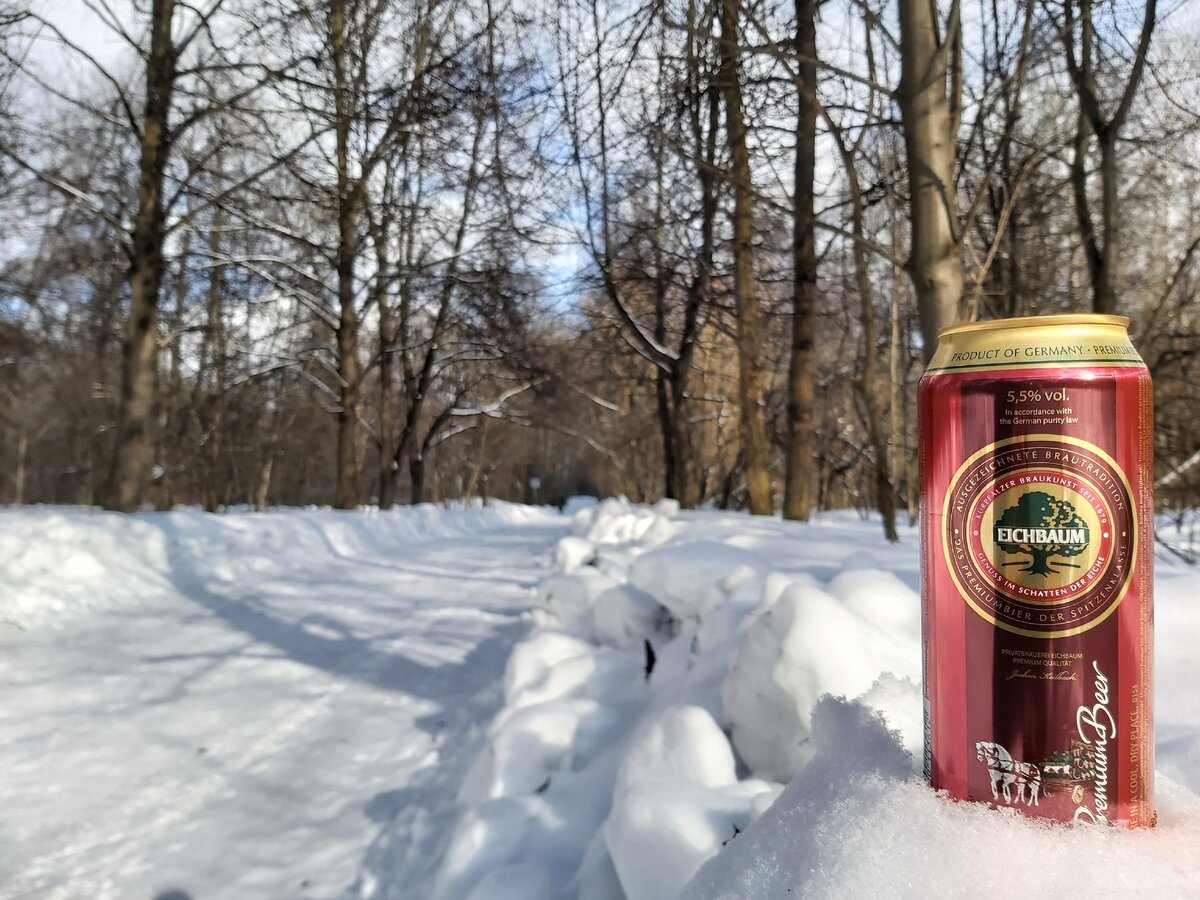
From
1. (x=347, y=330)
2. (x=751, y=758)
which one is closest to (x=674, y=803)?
(x=751, y=758)

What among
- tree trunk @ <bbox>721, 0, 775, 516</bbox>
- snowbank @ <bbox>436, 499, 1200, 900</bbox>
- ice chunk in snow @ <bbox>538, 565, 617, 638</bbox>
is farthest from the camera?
tree trunk @ <bbox>721, 0, 775, 516</bbox>

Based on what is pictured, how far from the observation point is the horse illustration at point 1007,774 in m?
0.69

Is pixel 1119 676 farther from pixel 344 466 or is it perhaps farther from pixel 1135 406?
pixel 344 466

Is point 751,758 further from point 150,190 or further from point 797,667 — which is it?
point 150,190

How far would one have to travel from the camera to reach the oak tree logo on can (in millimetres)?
683

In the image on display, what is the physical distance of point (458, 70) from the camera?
606 cm

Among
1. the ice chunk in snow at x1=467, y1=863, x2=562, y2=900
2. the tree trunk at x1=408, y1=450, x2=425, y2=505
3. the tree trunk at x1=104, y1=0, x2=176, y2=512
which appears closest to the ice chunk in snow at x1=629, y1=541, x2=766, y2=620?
the ice chunk in snow at x1=467, y1=863, x2=562, y2=900

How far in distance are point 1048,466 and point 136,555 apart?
7.44m

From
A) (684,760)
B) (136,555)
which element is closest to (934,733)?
(684,760)

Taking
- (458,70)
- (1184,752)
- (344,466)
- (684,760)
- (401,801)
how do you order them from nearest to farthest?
(1184,752), (684,760), (401,801), (458,70), (344,466)

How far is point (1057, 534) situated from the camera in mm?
682

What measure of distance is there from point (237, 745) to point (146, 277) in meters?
6.70

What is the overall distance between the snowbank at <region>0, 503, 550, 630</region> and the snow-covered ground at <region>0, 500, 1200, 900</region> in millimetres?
68

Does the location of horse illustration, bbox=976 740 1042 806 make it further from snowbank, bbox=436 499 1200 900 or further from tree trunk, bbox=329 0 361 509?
tree trunk, bbox=329 0 361 509
